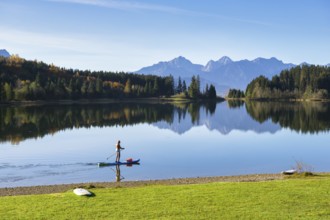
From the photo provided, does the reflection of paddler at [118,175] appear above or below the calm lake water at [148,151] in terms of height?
below

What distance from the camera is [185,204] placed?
1537 cm

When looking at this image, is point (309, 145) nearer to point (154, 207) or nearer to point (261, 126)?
point (261, 126)

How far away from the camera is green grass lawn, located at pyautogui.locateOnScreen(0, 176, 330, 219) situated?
13945 millimetres

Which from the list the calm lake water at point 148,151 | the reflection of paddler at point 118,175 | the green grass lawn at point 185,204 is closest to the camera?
the green grass lawn at point 185,204

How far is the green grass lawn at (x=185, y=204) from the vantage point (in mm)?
13945

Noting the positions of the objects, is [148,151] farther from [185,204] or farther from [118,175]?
[185,204]

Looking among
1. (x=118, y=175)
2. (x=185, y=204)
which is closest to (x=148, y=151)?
(x=118, y=175)

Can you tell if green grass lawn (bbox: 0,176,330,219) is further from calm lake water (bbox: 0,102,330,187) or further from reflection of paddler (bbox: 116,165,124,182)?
calm lake water (bbox: 0,102,330,187)

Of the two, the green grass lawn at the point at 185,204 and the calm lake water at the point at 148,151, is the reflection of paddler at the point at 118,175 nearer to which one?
the calm lake water at the point at 148,151

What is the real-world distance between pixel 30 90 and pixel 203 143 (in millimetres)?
113985

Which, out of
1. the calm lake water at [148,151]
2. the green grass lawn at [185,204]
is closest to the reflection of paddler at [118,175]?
the calm lake water at [148,151]

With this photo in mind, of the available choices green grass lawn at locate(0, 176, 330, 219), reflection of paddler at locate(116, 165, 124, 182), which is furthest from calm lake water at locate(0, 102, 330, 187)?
green grass lawn at locate(0, 176, 330, 219)

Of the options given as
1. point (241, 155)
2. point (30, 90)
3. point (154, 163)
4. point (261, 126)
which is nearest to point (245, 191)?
point (154, 163)

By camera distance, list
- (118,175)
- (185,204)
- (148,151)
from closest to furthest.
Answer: (185,204), (118,175), (148,151)
